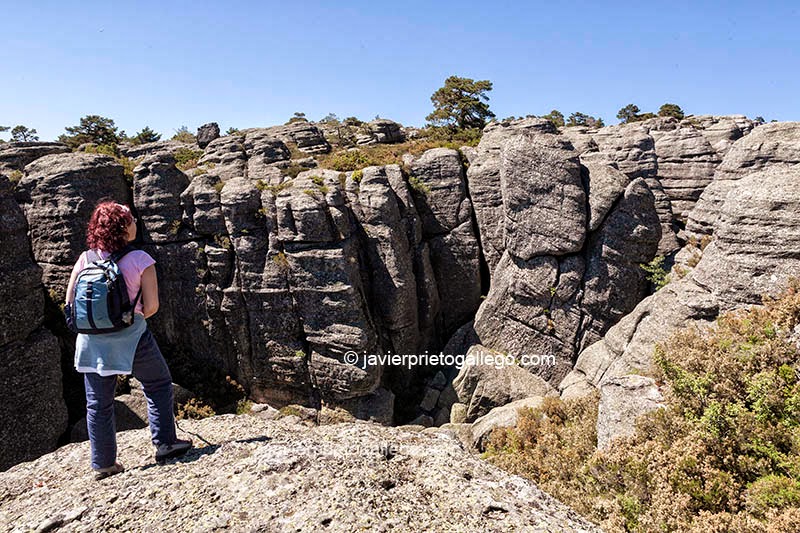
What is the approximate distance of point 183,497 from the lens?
4.89m

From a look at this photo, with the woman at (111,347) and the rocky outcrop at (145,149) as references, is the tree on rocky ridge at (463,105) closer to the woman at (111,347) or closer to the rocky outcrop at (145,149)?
the rocky outcrop at (145,149)

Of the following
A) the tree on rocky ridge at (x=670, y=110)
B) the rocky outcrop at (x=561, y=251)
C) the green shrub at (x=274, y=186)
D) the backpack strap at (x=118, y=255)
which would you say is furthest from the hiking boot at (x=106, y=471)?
the tree on rocky ridge at (x=670, y=110)

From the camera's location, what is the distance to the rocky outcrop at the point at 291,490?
4.41m

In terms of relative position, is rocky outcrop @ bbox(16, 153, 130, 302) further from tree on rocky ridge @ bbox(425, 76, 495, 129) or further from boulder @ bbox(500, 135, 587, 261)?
tree on rocky ridge @ bbox(425, 76, 495, 129)

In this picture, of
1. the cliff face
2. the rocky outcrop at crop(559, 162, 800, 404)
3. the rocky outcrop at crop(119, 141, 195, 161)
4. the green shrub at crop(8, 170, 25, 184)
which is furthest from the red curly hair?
the rocky outcrop at crop(119, 141, 195, 161)

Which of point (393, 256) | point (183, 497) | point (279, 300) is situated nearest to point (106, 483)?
point (183, 497)

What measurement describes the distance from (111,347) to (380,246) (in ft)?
56.1

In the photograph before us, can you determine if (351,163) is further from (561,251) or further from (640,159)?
(640,159)

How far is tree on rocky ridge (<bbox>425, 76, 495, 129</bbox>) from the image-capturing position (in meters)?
51.8

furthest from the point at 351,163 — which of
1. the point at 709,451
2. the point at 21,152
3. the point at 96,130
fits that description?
the point at 96,130

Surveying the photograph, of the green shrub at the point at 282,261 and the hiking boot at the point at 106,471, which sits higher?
the green shrub at the point at 282,261

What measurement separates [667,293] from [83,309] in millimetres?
17635

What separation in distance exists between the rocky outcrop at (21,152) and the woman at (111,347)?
25.7 m

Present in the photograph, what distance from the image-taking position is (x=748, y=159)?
1759cm
